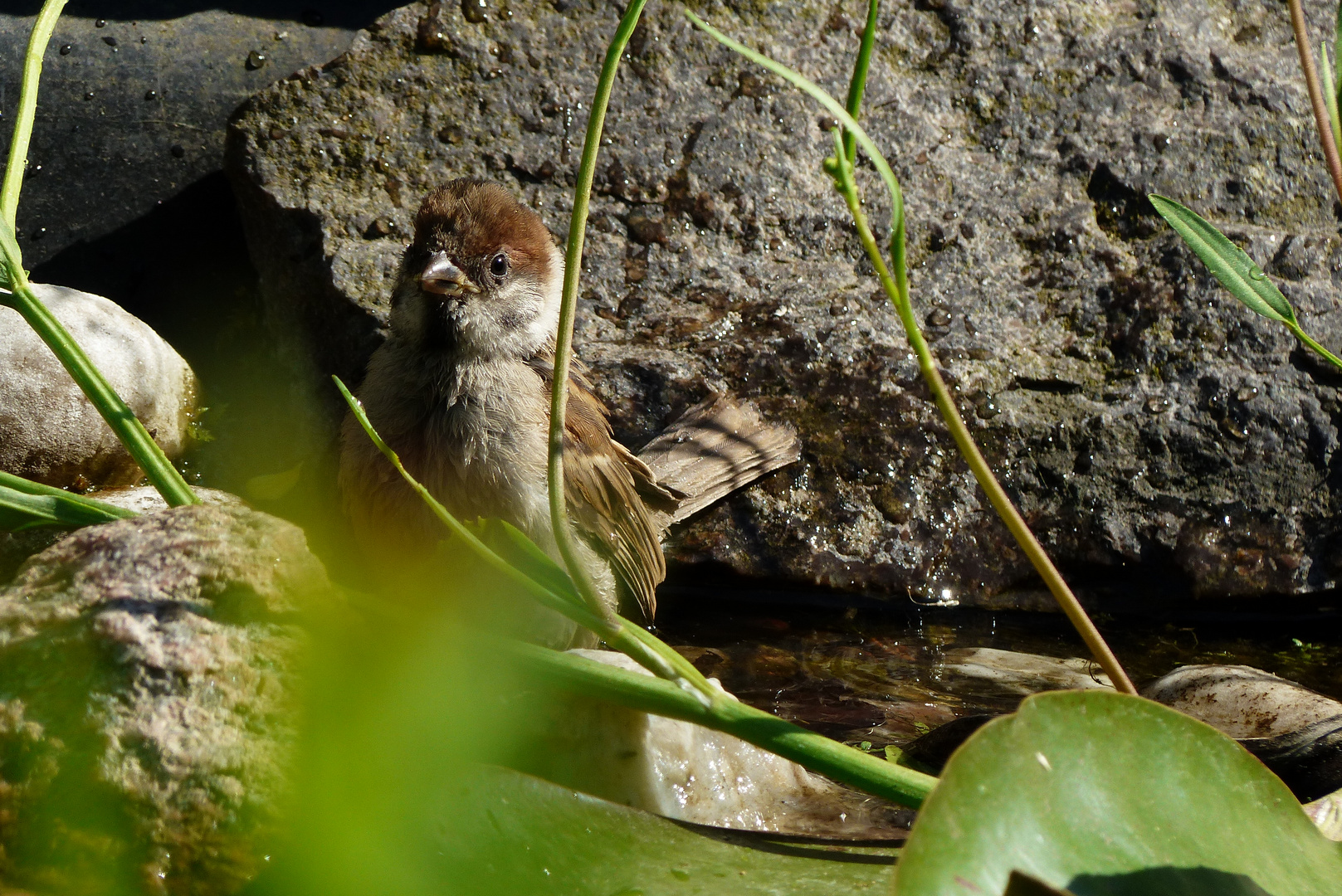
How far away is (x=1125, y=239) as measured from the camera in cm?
444

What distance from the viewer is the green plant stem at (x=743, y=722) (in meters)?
1.45

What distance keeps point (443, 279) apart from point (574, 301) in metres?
1.88

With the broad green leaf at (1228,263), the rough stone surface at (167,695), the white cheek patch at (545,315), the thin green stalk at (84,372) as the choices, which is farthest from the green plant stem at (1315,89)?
the white cheek patch at (545,315)

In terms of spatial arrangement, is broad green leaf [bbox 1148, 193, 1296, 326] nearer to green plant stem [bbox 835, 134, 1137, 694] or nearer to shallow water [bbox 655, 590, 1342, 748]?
green plant stem [bbox 835, 134, 1137, 694]

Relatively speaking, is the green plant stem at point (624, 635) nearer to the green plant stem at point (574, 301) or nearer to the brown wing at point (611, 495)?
the green plant stem at point (574, 301)

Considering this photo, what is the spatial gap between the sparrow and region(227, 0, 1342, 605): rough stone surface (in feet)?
1.68

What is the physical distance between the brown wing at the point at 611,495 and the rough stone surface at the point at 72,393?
1276 mm

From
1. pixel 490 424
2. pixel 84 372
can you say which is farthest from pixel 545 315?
pixel 84 372

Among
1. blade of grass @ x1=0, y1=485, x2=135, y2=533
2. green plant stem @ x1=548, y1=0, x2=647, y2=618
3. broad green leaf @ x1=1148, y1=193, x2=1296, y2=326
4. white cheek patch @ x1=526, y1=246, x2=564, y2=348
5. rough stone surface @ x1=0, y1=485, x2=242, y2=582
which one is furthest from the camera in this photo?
white cheek patch @ x1=526, y1=246, x2=564, y2=348

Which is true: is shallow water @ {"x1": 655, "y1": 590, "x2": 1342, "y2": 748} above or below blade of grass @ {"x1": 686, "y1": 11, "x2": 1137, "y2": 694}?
below

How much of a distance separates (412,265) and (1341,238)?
3.47 meters

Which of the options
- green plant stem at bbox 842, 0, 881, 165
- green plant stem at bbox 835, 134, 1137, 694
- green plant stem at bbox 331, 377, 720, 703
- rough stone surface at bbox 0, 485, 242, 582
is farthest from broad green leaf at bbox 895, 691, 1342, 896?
rough stone surface at bbox 0, 485, 242, 582

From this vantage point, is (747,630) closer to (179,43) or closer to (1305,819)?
(1305,819)

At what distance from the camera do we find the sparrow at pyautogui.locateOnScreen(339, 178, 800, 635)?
299 cm
